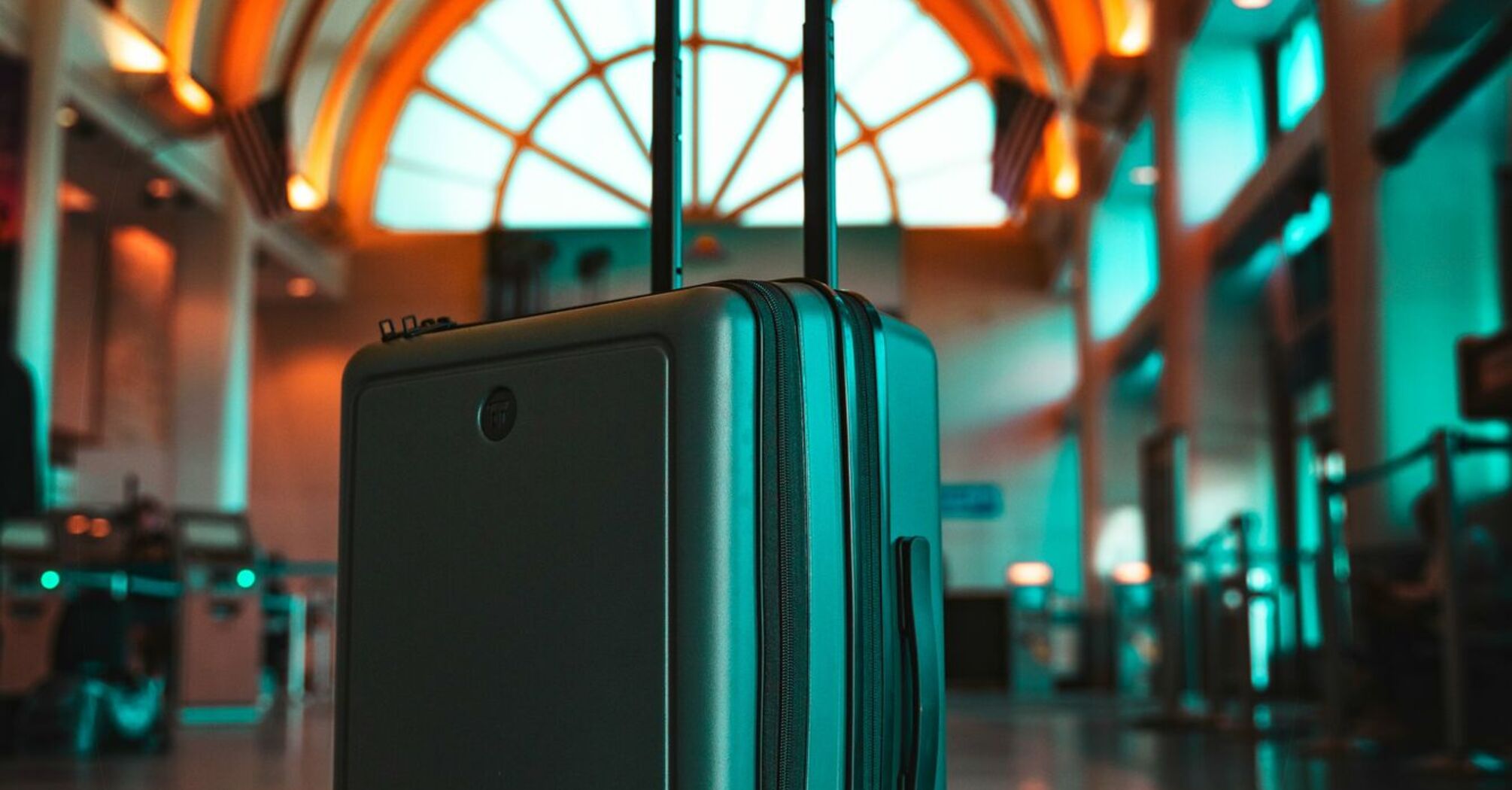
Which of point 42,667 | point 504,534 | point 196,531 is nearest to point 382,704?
point 504,534

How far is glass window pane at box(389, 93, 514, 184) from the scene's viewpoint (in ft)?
5.53

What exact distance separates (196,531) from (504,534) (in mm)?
4426

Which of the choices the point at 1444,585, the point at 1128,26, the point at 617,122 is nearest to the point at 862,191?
the point at 617,122

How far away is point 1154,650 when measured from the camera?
6.15 metres

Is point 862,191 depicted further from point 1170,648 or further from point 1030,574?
point 1170,648

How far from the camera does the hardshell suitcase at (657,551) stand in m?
0.91

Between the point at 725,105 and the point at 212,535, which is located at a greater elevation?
the point at 725,105

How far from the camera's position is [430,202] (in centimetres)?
169

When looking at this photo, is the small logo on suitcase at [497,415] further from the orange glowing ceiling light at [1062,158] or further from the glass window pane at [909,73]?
the orange glowing ceiling light at [1062,158]

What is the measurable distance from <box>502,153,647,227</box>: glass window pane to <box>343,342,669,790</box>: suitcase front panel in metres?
0.55

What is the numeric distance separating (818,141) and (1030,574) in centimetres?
97

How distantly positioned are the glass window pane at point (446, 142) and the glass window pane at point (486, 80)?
0.02m

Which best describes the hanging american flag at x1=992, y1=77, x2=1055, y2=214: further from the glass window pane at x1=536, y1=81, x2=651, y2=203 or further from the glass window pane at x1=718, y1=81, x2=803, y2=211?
the glass window pane at x1=536, y1=81, x2=651, y2=203

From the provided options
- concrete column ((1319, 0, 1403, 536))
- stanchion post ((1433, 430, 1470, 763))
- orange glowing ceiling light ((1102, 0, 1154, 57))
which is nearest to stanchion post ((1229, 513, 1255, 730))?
concrete column ((1319, 0, 1403, 536))
